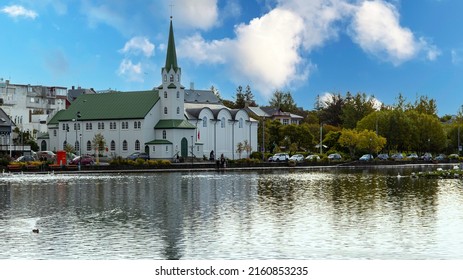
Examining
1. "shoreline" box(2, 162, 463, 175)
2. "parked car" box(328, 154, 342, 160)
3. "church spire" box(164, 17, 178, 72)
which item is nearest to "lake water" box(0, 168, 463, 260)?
"shoreline" box(2, 162, 463, 175)

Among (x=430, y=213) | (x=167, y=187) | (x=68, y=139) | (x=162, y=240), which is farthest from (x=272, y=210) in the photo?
(x=68, y=139)

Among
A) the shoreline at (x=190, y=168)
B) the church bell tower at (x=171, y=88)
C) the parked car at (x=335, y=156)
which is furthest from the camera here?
the church bell tower at (x=171, y=88)

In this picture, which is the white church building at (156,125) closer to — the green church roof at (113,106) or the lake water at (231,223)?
the green church roof at (113,106)

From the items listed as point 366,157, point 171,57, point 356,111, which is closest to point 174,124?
point 171,57

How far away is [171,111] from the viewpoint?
13362cm

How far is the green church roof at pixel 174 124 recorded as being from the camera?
12975 cm

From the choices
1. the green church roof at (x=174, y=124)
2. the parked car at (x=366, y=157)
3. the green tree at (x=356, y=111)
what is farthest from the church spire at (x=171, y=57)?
the green tree at (x=356, y=111)

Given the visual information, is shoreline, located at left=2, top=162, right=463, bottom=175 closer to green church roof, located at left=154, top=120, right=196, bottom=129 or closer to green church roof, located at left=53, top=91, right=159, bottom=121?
green church roof, located at left=154, top=120, right=196, bottom=129

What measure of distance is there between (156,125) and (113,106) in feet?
34.6

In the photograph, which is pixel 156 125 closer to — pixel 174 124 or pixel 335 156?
pixel 174 124

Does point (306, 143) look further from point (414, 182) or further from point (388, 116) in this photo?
point (414, 182)

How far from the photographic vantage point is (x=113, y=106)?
5463 inches

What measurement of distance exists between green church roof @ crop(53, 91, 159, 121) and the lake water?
251 ft
